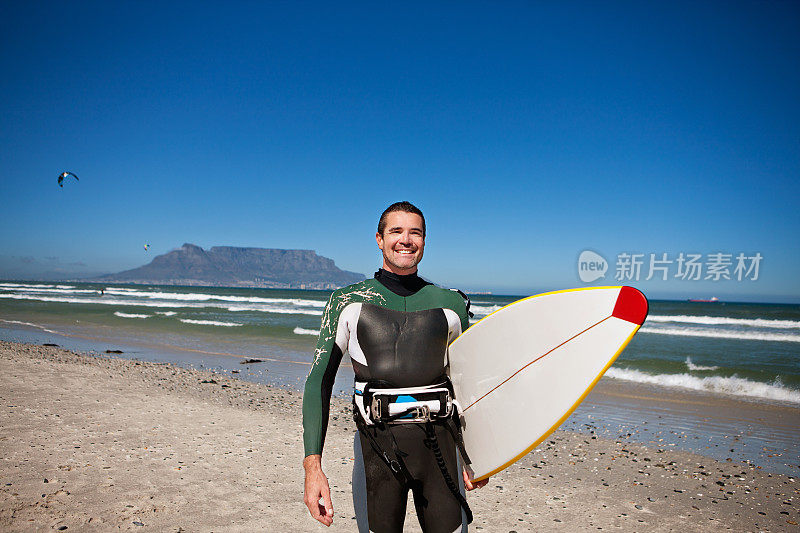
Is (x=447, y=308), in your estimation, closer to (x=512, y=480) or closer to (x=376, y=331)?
(x=376, y=331)

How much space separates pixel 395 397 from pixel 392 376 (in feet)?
0.29

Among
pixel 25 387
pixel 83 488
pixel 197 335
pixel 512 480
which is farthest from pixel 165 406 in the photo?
pixel 197 335

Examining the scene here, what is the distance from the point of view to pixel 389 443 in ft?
6.81

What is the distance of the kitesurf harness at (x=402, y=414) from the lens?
6.70 feet

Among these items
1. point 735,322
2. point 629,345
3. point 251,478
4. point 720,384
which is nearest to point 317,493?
point 251,478

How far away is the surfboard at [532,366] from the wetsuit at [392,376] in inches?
9.5

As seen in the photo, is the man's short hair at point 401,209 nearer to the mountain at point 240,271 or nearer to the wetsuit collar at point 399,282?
the wetsuit collar at point 399,282

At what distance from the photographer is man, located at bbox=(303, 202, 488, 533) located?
204cm

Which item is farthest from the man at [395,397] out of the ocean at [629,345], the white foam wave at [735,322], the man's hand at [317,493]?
the white foam wave at [735,322]

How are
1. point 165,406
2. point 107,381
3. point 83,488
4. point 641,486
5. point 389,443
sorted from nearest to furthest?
point 389,443, point 83,488, point 641,486, point 165,406, point 107,381

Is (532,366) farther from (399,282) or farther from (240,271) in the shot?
(240,271)

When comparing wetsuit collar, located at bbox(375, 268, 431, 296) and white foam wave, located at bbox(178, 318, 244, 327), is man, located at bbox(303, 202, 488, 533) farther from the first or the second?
white foam wave, located at bbox(178, 318, 244, 327)

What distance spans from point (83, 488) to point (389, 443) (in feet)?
12.4

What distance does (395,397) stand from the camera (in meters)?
2.06
